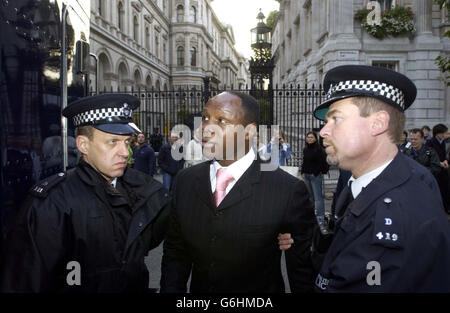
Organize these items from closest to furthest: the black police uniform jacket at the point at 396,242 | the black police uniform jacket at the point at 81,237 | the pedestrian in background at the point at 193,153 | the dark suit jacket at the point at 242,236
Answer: the black police uniform jacket at the point at 396,242 < the black police uniform jacket at the point at 81,237 < the dark suit jacket at the point at 242,236 < the pedestrian in background at the point at 193,153

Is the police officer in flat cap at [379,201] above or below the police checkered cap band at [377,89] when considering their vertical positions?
below

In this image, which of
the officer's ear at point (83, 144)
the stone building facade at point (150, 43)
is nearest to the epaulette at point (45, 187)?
the officer's ear at point (83, 144)

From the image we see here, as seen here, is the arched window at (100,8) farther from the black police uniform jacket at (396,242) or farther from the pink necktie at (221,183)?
the black police uniform jacket at (396,242)

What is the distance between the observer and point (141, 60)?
126 ft

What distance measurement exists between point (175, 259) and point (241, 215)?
532 millimetres

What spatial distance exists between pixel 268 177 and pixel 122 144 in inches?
37.2

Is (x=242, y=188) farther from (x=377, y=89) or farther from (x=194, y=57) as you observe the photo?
(x=194, y=57)

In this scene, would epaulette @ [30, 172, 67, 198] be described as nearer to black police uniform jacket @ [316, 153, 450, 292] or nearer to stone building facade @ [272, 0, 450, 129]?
black police uniform jacket @ [316, 153, 450, 292]

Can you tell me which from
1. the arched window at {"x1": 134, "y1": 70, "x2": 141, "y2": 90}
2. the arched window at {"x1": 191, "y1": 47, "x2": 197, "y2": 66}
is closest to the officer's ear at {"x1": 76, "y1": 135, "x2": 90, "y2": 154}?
the arched window at {"x1": 134, "y1": 70, "x2": 141, "y2": 90}

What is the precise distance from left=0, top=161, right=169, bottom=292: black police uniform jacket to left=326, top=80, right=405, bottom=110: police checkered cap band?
4.30ft

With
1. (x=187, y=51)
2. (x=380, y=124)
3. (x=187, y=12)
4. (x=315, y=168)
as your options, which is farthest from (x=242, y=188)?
(x=187, y=12)

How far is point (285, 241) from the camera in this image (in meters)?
2.26

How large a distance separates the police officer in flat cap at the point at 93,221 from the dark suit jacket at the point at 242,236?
8.3 inches

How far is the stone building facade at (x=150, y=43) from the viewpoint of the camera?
28.1 meters
